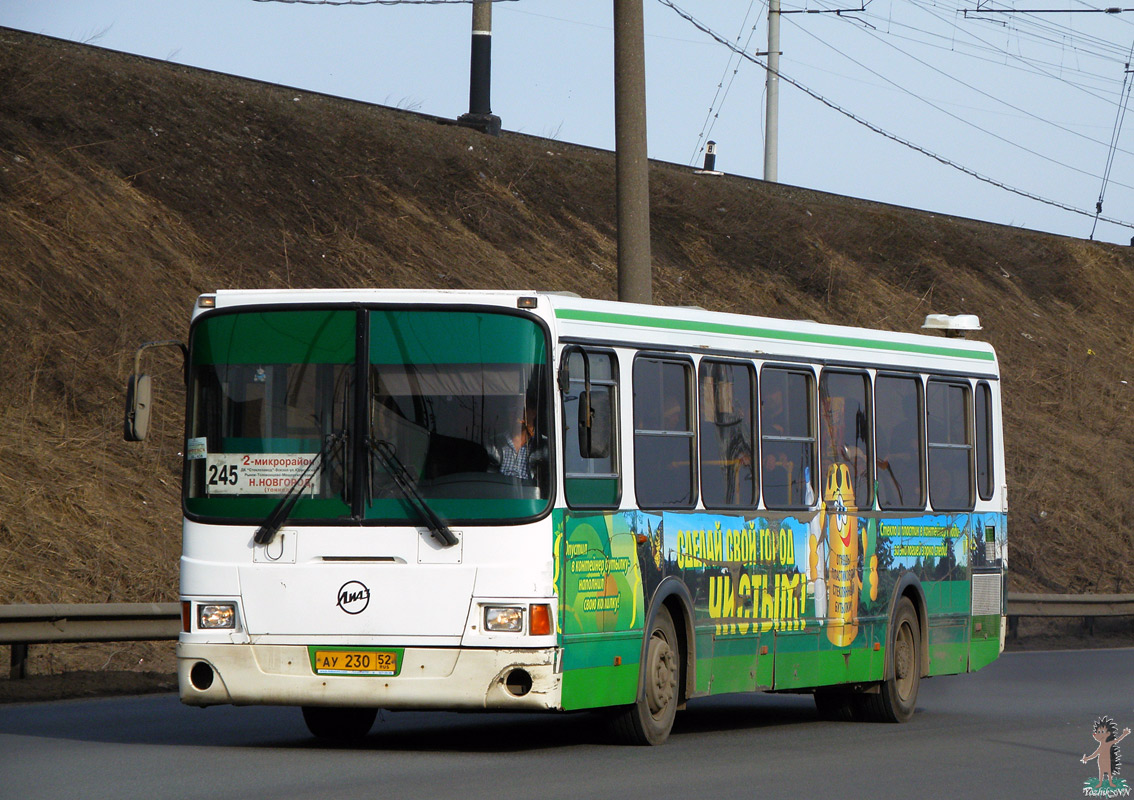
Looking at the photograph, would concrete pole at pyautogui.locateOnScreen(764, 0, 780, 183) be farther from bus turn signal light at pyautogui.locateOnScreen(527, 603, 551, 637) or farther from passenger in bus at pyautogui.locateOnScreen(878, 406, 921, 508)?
bus turn signal light at pyautogui.locateOnScreen(527, 603, 551, 637)

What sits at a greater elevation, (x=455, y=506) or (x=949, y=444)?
(x=949, y=444)

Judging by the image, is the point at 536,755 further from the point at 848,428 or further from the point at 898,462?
the point at 898,462

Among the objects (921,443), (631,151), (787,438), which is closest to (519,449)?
(787,438)

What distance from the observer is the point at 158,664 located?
17.5 meters

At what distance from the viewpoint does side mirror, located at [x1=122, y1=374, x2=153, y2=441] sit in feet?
36.6

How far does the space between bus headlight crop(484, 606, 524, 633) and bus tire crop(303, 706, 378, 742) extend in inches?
70.2

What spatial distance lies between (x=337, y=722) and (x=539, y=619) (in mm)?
2196

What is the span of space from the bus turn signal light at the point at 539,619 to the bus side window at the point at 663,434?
4.44ft

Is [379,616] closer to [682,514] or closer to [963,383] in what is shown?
[682,514]

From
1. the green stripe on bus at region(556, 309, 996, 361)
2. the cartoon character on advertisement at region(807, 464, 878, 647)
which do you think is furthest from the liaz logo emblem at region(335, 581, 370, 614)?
the cartoon character on advertisement at region(807, 464, 878, 647)

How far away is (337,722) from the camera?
482 inches

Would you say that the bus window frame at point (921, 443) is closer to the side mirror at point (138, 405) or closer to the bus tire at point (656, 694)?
the bus tire at point (656, 694)

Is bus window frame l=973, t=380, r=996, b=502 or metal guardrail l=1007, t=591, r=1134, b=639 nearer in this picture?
bus window frame l=973, t=380, r=996, b=502

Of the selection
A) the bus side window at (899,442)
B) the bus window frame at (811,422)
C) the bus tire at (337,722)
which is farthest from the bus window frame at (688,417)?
the bus side window at (899,442)
